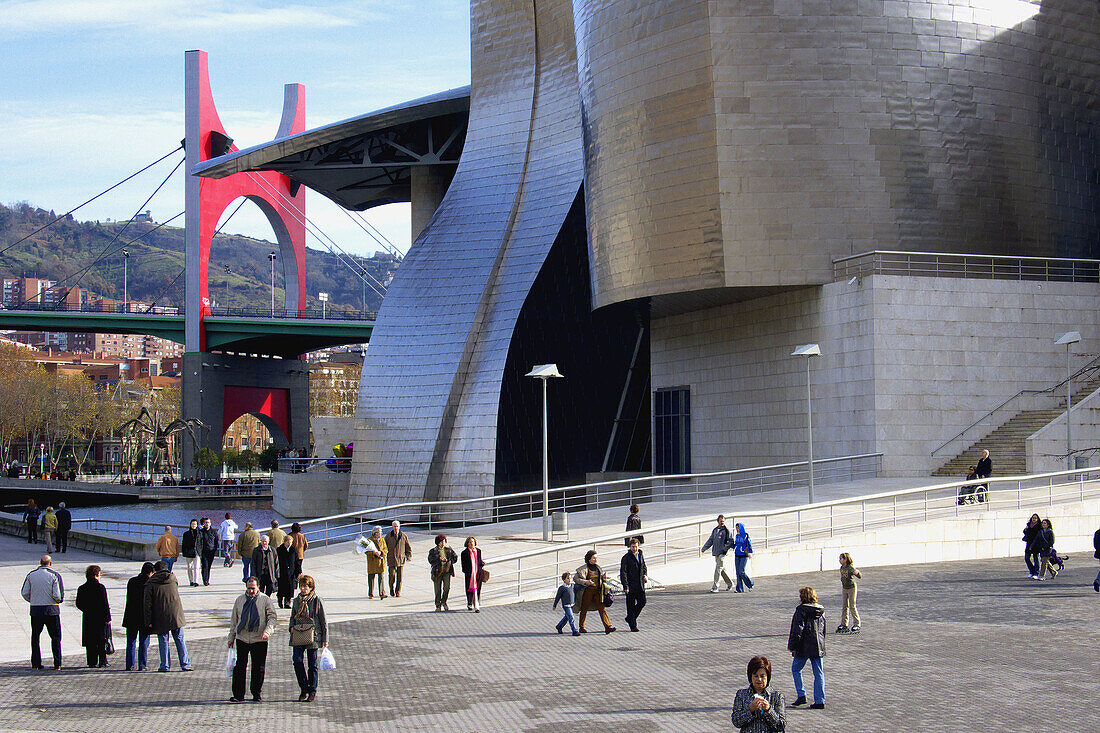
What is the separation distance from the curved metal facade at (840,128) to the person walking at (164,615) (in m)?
20.9

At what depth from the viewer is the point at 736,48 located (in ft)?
99.6

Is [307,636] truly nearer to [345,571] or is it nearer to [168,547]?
[168,547]

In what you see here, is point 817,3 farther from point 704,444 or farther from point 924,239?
point 704,444

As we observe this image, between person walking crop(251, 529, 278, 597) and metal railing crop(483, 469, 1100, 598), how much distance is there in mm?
3232

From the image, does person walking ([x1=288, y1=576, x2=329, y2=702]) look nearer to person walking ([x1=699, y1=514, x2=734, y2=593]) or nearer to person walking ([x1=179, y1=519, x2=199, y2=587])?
person walking ([x1=699, y1=514, x2=734, y2=593])

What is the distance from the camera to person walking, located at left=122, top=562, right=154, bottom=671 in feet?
40.6

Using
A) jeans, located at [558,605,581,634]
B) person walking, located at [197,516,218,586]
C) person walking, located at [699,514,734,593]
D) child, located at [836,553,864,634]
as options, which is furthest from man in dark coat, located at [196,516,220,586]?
child, located at [836,553,864,634]

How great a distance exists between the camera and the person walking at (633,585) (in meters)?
14.7

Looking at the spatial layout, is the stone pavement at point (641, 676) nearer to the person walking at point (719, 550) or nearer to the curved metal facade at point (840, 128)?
the person walking at point (719, 550)

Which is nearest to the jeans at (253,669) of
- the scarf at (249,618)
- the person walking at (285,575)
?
the scarf at (249,618)

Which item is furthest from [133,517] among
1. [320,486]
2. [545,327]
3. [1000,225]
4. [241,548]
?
[1000,225]

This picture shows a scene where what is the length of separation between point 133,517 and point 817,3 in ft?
117

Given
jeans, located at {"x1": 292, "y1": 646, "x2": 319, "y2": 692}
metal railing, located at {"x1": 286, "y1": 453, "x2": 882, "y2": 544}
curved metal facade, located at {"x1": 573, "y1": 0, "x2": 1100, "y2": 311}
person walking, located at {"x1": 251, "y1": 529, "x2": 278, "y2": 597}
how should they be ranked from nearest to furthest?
jeans, located at {"x1": 292, "y1": 646, "x2": 319, "y2": 692} < person walking, located at {"x1": 251, "y1": 529, "x2": 278, "y2": 597} < metal railing, located at {"x1": 286, "y1": 453, "x2": 882, "y2": 544} < curved metal facade, located at {"x1": 573, "y1": 0, "x2": 1100, "y2": 311}

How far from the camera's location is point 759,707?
293 inches
